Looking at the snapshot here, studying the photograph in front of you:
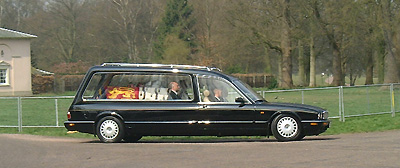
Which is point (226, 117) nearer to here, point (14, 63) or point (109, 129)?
point (109, 129)

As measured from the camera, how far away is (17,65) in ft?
234

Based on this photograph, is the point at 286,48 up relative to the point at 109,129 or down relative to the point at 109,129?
up

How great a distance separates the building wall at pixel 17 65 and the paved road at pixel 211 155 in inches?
2313

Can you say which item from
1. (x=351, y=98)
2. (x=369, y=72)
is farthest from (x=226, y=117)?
(x=369, y=72)

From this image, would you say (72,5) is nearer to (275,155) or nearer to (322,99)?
(322,99)

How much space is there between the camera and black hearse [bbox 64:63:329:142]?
14633mm

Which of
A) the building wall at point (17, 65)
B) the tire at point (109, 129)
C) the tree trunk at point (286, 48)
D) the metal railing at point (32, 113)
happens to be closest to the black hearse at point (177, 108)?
the tire at point (109, 129)

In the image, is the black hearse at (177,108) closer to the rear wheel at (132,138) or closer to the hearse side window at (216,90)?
the hearse side window at (216,90)

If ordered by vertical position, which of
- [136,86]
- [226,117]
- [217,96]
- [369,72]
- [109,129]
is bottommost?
[109,129]

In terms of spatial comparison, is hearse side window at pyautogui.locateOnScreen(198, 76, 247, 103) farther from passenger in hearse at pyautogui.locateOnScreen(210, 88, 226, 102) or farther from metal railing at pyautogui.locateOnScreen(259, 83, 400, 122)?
metal railing at pyautogui.locateOnScreen(259, 83, 400, 122)

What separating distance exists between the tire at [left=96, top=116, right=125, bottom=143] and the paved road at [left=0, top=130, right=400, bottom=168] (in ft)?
3.54

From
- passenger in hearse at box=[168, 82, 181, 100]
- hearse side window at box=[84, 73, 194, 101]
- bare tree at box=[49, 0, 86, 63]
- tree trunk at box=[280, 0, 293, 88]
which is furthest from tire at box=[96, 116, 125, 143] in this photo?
bare tree at box=[49, 0, 86, 63]

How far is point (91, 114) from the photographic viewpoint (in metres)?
15.0

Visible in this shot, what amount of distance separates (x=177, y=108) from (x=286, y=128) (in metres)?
2.33
